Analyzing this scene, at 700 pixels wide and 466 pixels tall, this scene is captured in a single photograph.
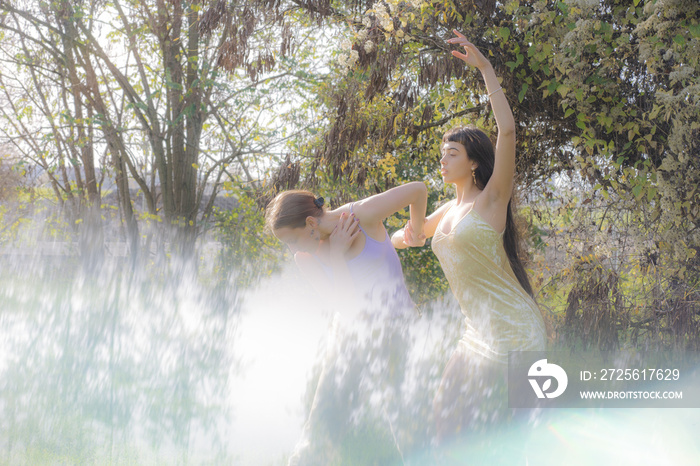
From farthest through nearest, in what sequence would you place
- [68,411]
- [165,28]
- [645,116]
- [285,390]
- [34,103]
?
[34,103] < [165,28] < [645,116] < [285,390] < [68,411]

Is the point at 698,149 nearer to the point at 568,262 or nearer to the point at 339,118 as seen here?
the point at 568,262

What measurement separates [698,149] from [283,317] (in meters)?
2.35

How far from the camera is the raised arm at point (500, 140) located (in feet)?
7.81

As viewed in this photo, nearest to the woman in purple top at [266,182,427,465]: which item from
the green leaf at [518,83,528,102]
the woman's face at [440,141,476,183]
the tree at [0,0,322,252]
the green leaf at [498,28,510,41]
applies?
the woman's face at [440,141,476,183]

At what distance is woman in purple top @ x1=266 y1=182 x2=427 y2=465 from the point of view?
180 centimetres

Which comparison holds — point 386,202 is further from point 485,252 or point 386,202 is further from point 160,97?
point 160,97

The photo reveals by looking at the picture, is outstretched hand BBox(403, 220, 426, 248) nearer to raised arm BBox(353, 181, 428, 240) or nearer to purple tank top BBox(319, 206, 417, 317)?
raised arm BBox(353, 181, 428, 240)

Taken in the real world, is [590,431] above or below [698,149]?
below

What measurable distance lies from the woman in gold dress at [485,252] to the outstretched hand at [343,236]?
1.45 ft

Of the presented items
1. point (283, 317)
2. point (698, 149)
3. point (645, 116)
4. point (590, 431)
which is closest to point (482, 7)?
point (645, 116)

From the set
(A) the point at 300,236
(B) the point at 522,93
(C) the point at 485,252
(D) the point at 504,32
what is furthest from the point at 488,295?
(D) the point at 504,32

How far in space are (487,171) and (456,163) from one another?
16 centimetres

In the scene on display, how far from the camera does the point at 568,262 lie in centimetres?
399

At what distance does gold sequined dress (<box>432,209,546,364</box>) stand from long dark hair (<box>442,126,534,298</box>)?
6 cm
